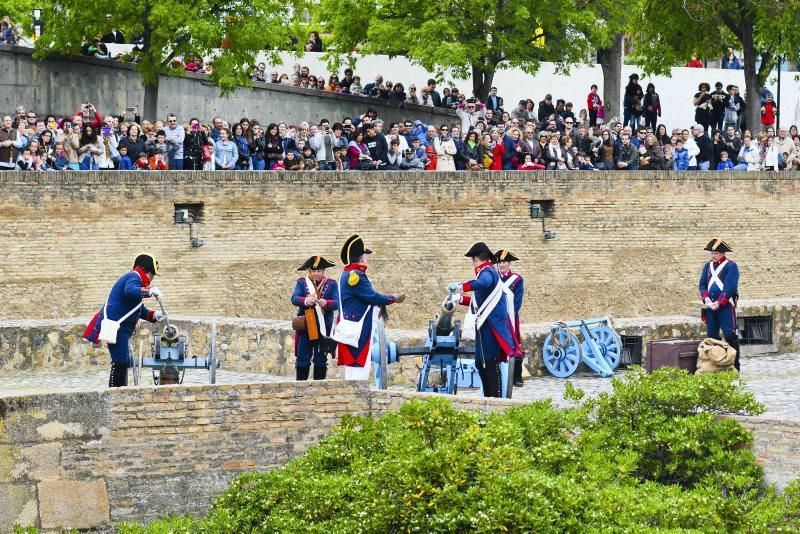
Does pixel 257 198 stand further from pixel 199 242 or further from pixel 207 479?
pixel 207 479

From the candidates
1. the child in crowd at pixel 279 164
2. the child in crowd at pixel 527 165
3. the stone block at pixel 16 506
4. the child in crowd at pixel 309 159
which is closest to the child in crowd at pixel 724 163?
the child in crowd at pixel 527 165

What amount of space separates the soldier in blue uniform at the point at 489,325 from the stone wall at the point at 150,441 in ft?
4.73

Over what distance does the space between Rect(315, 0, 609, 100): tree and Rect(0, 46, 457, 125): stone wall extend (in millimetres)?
1700

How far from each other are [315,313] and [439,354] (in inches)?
56.7

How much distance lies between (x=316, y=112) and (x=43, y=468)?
2106 centimetres

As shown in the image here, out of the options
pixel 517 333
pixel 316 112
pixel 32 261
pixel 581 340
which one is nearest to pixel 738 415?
pixel 517 333

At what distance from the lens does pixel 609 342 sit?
2227 cm

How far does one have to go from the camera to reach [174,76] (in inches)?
1373

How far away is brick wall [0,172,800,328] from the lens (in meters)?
29.6

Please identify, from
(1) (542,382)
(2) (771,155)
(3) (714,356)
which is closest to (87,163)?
(1) (542,382)

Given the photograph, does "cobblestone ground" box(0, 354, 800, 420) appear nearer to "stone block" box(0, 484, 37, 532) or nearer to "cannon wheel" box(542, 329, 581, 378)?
"cannon wheel" box(542, 329, 581, 378)

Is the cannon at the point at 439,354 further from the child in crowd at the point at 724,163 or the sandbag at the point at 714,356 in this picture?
the child in crowd at the point at 724,163

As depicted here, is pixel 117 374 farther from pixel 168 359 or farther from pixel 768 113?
pixel 768 113

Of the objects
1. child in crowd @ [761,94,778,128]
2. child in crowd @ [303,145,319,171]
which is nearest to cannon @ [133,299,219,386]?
Result: child in crowd @ [303,145,319,171]
